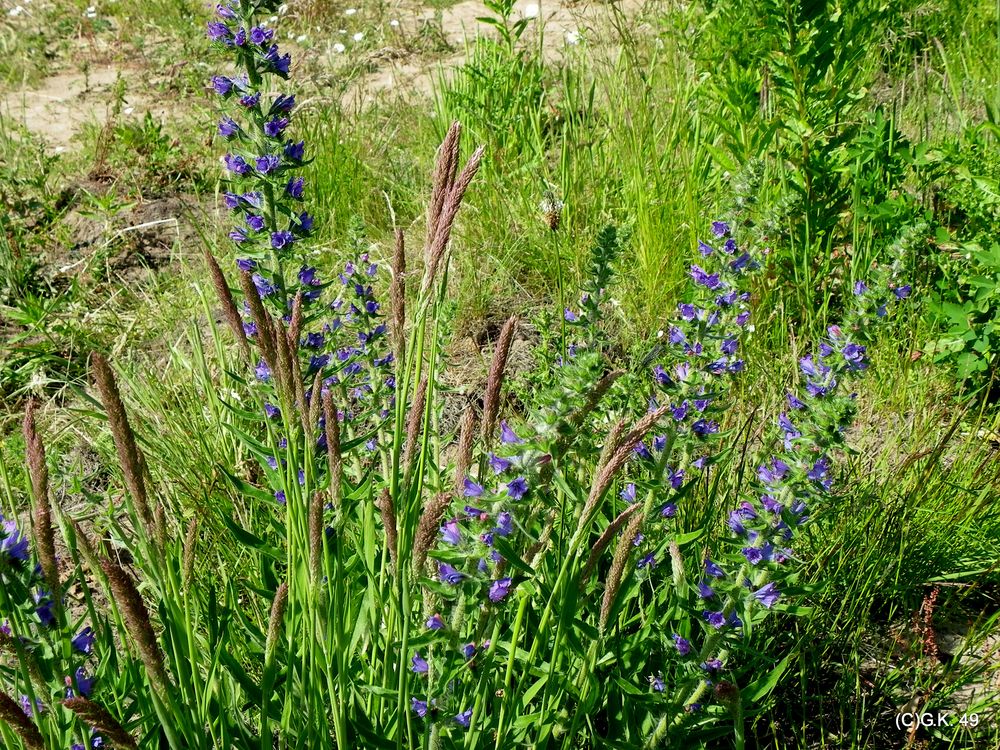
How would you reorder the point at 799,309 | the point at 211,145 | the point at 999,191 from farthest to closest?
the point at 211,145, the point at 799,309, the point at 999,191

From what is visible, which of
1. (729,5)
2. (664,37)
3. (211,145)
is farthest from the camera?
(211,145)

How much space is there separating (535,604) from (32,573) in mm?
872

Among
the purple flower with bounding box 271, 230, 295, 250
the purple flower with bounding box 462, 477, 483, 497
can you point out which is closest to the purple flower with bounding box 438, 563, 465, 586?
the purple flower with bounding box 462, 477, 483, 497

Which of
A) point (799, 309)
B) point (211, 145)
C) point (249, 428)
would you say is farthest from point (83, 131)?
point (799, 309)

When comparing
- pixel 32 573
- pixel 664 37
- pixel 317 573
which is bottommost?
pixel 32 573

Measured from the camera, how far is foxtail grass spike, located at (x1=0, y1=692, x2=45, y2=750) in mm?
790

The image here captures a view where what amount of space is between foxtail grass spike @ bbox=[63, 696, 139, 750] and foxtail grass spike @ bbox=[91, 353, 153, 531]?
0.24 meters

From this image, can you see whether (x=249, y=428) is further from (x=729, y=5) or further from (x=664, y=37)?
(x=664, y=37)

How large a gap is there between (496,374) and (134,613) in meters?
0.51

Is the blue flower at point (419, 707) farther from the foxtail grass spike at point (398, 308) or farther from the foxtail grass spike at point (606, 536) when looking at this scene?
the foxtail grass spike at point (398, 308)

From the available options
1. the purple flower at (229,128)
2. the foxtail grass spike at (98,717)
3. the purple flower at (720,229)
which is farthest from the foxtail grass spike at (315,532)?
the purple flower at (720,229)

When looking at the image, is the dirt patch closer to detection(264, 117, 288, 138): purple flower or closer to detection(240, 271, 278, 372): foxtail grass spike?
detection(264, 117, 288, 138): purple flower

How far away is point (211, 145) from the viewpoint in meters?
5.18

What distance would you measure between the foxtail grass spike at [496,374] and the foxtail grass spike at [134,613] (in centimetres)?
48
